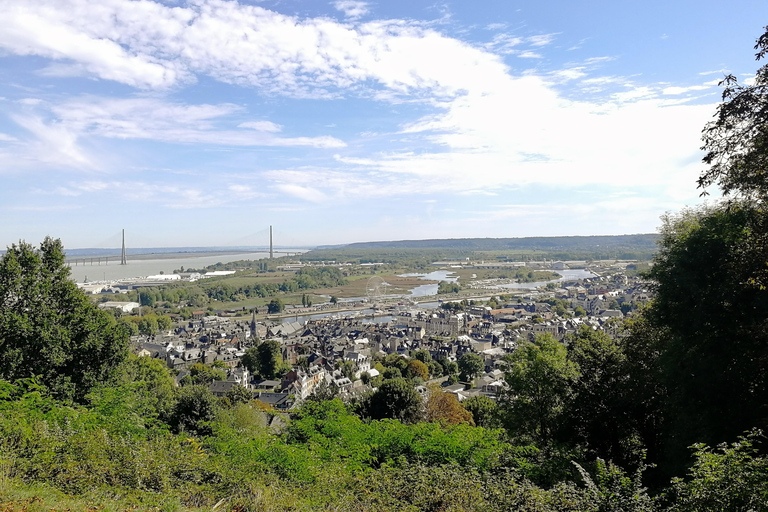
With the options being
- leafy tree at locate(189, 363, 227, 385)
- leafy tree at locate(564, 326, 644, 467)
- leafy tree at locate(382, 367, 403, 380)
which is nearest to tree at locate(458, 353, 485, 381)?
leafy tree at locate(382, 367, 403, 380)

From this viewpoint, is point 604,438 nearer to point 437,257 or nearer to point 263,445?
point 263,445

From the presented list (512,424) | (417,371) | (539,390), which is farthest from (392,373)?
(539,390)

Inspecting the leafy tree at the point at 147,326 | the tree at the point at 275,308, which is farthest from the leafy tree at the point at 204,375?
the tree at the point at 275,308

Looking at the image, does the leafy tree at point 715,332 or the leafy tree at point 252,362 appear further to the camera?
the leafy tree at point 252,362

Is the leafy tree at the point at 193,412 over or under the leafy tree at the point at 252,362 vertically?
over

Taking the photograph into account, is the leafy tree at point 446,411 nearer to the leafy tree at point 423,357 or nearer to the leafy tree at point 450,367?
the leafy tree at point 450,367

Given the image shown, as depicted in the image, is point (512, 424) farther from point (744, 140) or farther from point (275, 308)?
point (275, 308)
